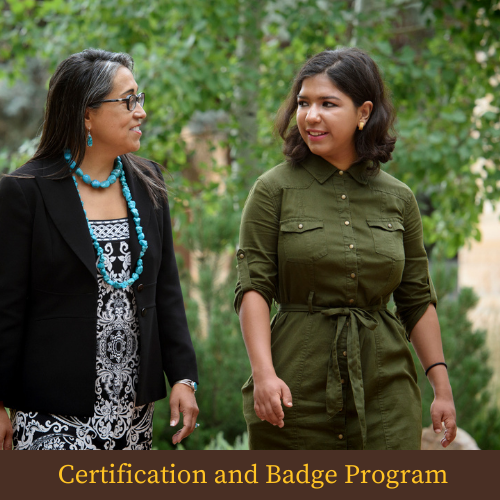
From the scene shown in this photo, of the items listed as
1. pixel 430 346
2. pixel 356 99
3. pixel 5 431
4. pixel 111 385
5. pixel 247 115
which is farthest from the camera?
pixel 247 115

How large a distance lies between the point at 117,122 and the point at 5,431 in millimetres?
940

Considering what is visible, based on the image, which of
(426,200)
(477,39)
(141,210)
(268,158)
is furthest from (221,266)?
(426,200)

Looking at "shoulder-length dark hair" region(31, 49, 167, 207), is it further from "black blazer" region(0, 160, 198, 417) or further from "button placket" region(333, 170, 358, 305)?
"button placket" region(333, 170, 358, 305)

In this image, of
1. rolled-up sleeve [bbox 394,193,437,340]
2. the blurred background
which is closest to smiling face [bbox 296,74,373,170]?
rolled-up sleeve [bbox 394,193,437,340]

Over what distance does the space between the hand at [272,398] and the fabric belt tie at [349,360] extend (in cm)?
16

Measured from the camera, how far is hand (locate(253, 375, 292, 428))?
197 cm

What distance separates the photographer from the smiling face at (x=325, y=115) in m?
2.11

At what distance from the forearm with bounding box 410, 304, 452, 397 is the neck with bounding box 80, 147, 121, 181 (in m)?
1.14

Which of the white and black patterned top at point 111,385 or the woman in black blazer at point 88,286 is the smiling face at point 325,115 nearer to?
the woman in black blazer at point 88,286

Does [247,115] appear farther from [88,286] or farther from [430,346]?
[88,286]

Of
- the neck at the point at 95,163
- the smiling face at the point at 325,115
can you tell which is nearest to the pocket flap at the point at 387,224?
the smiling face at the point at 325,115

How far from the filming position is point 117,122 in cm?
206

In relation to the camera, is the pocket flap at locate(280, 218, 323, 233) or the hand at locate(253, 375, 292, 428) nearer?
the hand at locate(253, 375, 292, 428)

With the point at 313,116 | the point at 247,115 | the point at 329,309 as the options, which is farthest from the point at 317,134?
the point at 247,115
